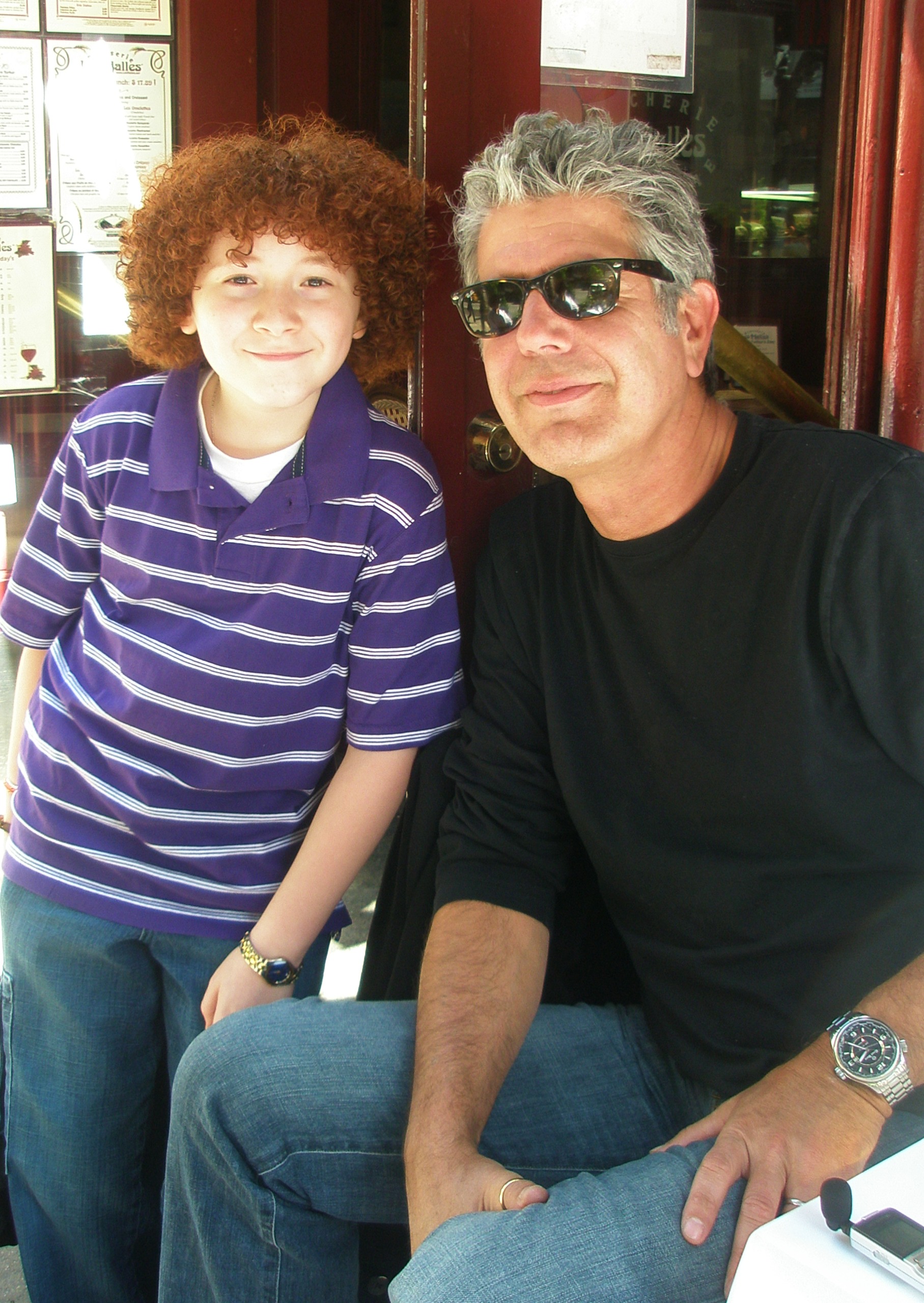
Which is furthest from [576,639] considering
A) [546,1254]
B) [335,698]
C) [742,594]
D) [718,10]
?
[718,10]

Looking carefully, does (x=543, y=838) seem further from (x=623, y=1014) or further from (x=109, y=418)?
(x=109, y=418)

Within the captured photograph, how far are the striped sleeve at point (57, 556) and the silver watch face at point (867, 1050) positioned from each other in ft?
4.07

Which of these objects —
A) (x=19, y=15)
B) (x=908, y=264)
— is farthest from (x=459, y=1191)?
(x=19, y=15)

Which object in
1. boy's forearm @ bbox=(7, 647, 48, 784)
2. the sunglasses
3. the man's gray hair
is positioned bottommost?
boy's forearm @ bbox=(7, 647, 48, 784)

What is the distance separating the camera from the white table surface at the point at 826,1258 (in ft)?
2.49

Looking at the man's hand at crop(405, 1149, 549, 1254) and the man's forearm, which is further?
the man's forearm

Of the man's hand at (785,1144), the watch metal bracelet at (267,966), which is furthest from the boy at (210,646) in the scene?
the man's hand at (785,1144)

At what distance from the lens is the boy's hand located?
166 cm

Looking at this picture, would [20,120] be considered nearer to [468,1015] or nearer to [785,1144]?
[468,1015]

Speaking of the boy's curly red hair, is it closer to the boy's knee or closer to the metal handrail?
the metal handrail

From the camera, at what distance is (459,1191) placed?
1316mm

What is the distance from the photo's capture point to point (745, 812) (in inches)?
57.5

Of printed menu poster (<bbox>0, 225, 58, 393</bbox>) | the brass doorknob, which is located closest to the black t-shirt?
the brass doorknob

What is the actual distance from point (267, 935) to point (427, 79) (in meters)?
1.30
